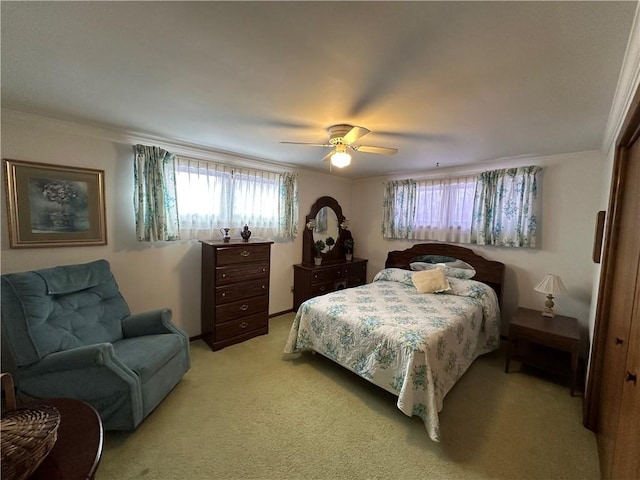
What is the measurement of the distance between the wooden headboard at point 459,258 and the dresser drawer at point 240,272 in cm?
214

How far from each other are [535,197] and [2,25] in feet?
14.7

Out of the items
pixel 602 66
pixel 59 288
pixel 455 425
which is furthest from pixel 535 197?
pixel 59 288

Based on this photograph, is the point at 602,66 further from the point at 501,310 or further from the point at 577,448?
the point at 501,310

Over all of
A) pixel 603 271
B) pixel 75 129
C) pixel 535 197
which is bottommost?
pixel 603 271

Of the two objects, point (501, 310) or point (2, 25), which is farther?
point (501, 310)

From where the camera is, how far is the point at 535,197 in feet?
10.4

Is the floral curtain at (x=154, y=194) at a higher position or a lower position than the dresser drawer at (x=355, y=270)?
higher

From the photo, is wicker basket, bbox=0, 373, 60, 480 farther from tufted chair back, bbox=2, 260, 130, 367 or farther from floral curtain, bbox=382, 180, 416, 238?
floral curtain, bbox=382, 180, 416, 238

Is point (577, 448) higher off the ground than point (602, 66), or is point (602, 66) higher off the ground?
point (602, 66)

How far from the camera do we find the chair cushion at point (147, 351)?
1.93 meters

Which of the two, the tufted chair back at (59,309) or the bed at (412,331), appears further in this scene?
the bed at (412,331)

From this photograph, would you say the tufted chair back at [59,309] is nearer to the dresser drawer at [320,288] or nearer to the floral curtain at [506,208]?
the dresser drawer at [320,288]

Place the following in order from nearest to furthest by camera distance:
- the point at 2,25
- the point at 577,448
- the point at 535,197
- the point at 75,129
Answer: the point at 2,25
the point at 577,448
the point at 75,129
the point at 535,197

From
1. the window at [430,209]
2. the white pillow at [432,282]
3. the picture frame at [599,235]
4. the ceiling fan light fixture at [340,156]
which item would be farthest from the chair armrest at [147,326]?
the picture frame at [599,235]
